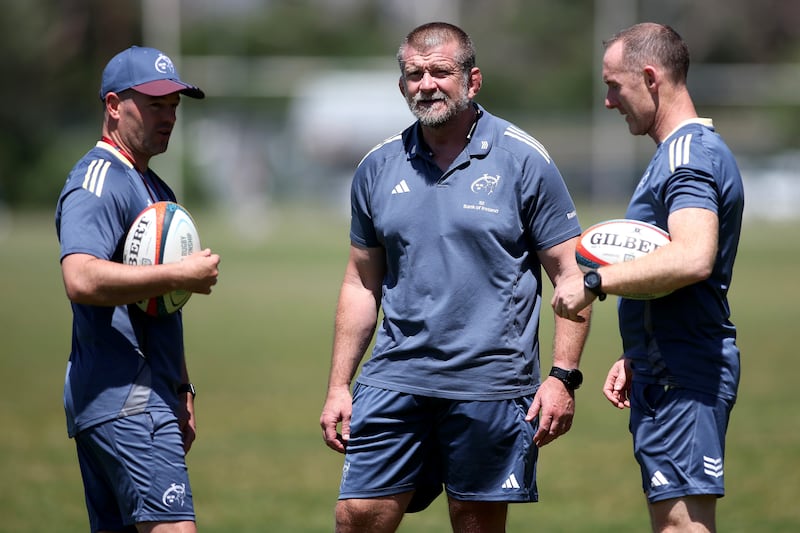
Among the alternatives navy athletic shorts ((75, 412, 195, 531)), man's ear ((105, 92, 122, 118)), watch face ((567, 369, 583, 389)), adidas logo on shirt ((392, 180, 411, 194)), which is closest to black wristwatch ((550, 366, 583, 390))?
watch face ((567, 369, 583, 389))

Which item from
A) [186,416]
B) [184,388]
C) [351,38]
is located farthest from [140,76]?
[351,38]

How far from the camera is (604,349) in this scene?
15578mm

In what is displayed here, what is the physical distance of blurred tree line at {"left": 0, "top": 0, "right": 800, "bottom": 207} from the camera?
52281 millimetres

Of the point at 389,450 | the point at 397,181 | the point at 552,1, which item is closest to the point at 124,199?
the point at 397,181

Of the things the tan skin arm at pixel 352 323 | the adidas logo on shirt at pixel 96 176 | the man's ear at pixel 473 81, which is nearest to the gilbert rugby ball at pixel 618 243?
the man's ear at pixel 473 81

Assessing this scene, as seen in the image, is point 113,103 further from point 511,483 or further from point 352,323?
point 511,483

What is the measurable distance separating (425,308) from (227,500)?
3.74 m

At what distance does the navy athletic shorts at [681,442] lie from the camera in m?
4.14

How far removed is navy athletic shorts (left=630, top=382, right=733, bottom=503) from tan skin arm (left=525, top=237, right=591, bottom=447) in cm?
38

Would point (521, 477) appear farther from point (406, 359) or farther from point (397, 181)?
point (397, 181)

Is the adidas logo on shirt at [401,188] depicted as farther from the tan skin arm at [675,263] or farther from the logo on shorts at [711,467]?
the logo on shorts at [711,467]

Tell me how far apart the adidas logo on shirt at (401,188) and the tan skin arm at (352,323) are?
32 centimetres

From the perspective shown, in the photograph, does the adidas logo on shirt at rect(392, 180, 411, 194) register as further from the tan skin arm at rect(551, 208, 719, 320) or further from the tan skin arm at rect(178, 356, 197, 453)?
the tan skin arm at rect(178, 356, 197, 453)

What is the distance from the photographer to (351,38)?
62.8 m
